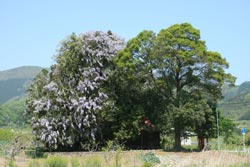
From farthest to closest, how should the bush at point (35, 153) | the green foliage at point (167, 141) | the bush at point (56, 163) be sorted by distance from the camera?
the green foliage at point (167, 141) → the bush at point (35, 153) → the bush at point (56, 163)

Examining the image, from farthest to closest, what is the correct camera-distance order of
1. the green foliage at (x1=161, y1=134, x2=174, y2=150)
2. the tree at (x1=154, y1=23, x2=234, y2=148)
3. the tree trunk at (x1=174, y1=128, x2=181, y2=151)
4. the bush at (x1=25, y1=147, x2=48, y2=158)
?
the green foliage at (x1=161, y1=134, x2=174, y2=150), the tree trunk at (x1=174, y1=128, x2=181, y2=151), the tree at (x1=154, y1=23, x2=234, y2=148), the bush at (x1=25, y1=147, x2=48, y2=158)

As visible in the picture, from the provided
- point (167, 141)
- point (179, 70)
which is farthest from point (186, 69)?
point (167, 141)

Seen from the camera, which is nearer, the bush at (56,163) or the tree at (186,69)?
the bush at (56,163)

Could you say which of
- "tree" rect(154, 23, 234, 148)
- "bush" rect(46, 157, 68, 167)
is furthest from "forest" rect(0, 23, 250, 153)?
"bush" rect(46, 157, 68, 167)

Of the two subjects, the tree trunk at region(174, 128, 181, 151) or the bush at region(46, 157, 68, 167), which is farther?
the tree trunk at region(174, 128, 181, 151)

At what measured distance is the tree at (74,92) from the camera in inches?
1303

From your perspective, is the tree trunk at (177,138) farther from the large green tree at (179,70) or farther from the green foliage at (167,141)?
the green foliage at (167,141)

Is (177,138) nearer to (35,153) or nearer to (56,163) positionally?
(35,153)

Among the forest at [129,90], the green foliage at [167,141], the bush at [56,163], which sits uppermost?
the forest at [129,90]

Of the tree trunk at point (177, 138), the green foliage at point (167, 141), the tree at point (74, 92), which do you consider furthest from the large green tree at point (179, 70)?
the green foliage at point (167, 141)

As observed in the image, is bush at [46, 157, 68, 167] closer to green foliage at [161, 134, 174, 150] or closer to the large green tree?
the large green tree

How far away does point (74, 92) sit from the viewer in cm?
3356

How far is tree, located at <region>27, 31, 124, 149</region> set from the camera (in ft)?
109

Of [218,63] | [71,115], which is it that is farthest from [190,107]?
[71,115]
